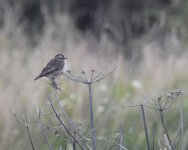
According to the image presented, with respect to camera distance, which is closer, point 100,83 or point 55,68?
point 55,68

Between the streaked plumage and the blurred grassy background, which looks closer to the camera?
the streaked plumage

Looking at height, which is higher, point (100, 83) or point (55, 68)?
point (55, 68)

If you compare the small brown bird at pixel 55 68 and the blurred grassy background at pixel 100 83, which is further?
the blurred grassy background at pixel 100 83

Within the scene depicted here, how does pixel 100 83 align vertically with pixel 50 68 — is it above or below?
below

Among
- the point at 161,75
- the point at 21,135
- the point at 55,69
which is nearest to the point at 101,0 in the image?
the point at 161,75

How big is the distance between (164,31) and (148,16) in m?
1.10

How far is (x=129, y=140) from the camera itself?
6746 millimetres

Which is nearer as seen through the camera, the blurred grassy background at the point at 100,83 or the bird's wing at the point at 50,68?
the bird's wing at the point at 50,68

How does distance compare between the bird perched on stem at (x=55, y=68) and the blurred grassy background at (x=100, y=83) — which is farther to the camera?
the blurred grassy background at (x=100, y=83)

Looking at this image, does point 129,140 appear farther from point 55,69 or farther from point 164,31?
point 164,31

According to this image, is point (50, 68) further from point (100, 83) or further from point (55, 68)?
point (100, 83)

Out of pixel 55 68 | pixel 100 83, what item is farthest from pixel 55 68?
pixel 100 83

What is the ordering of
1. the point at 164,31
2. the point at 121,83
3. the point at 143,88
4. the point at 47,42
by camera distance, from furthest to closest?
the point at 164,31, the point at 47,42, the point at 143,88, the point at 121,83

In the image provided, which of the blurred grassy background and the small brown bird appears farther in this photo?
the blurred grassy background
